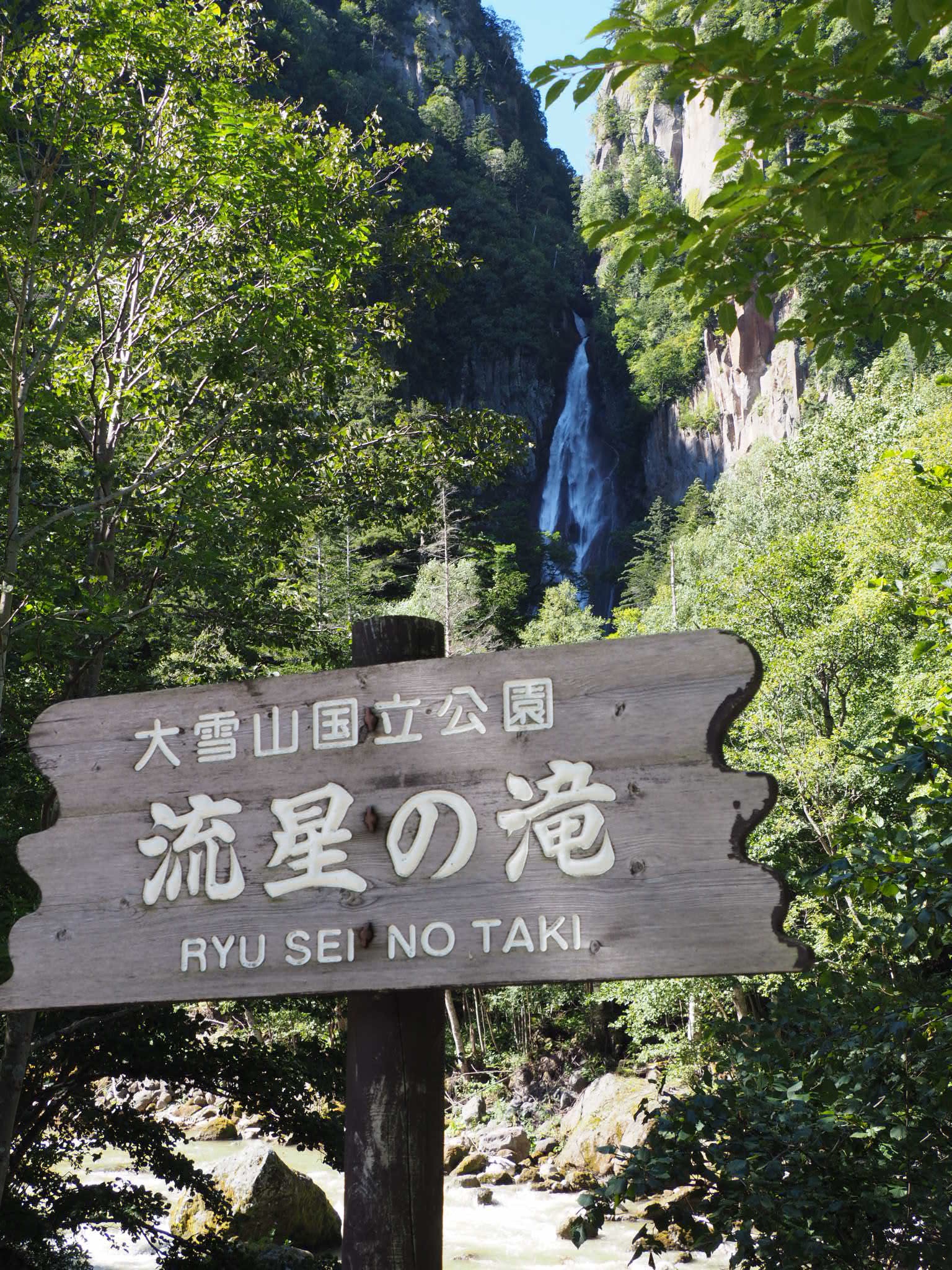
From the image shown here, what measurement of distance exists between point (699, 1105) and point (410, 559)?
31111 mm

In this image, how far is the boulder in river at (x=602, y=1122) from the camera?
12055mm

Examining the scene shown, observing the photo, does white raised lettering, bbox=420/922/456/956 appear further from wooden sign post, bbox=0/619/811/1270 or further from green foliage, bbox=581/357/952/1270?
green foliage, bbox=581/357/952/1270

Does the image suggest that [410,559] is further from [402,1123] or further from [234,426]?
[402,1123]

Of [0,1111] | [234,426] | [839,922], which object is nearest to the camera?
[839,922]

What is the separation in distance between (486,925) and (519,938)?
0.06 metres

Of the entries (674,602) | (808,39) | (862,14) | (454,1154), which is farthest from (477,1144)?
(674,602)

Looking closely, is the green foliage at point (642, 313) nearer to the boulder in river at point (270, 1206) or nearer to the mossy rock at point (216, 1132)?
the mossy rock at point (216, 1132)

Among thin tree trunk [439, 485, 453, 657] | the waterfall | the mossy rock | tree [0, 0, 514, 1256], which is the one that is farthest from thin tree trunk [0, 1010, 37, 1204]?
the waterfall

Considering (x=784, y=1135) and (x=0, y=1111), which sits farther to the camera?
(x=0, y=1111)

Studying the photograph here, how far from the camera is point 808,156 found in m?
2.24

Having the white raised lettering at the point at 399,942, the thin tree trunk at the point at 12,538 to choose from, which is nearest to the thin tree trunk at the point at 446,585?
the thin tree trunk at the point at 12,538

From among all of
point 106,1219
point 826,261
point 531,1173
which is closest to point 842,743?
point 826,261

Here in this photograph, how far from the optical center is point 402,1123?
1.73 meters

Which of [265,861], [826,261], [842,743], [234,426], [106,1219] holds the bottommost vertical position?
[106,1219]
